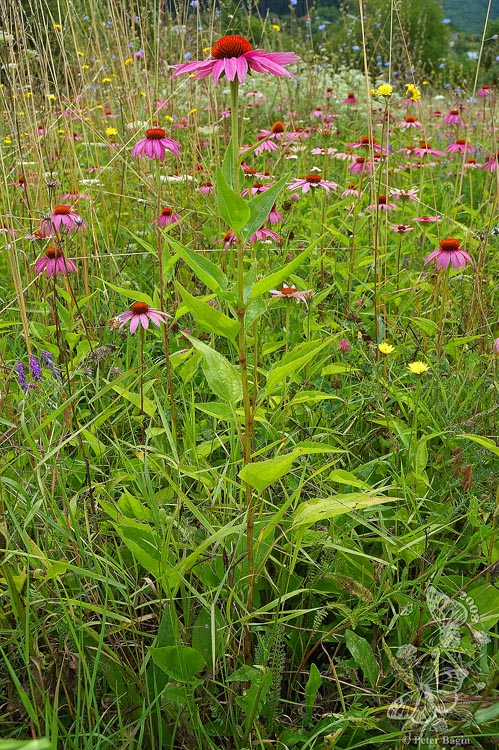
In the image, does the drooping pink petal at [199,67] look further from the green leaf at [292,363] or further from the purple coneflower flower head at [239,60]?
the green leaf at [292,363]

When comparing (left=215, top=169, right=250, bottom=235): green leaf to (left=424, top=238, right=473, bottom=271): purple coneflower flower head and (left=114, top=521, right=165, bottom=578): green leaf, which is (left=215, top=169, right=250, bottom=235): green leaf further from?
(left=424, top=238, right=473, bottom=271): purple coneflower flower head

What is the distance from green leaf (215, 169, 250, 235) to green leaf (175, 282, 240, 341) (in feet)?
0.27

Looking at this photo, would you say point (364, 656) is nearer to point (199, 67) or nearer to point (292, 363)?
point (292, 363)

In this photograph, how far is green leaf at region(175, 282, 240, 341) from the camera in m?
0.66

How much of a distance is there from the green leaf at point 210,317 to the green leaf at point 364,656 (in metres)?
0.40

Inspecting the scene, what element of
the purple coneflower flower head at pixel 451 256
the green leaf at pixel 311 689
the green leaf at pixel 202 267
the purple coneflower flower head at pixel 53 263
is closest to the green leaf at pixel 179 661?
the green leaf at pixel 311 689

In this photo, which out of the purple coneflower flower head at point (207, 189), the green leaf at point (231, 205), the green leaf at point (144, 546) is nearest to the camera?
the green leaf at point (231, 205)

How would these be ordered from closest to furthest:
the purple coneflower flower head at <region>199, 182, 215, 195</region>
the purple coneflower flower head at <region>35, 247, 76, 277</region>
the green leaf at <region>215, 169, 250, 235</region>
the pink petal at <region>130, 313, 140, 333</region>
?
the green leaf at <region>215, 169, 250, 235</region> → the pink petal at <region>130, 313, 140, 333</region> → the purple coneflower flower head at <region>35, 247, 76, 277</region> → the purple coneflower flower head at <region>199, 182, 215, 195</region>

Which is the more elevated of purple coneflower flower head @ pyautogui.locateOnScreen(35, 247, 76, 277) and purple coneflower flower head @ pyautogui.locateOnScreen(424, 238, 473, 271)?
purple coneflower flower head @ pyautogui.locateOnScreen(35, 247, 76, 277)

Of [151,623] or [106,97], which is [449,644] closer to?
[151,623]

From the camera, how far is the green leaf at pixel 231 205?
62cm

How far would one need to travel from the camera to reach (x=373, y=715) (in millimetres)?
762

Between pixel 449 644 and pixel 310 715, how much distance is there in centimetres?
18

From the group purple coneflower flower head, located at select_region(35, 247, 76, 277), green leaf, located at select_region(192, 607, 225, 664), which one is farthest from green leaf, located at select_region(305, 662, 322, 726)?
purple coneflower flower head, located at select_region(35, 247, 76, 277)
